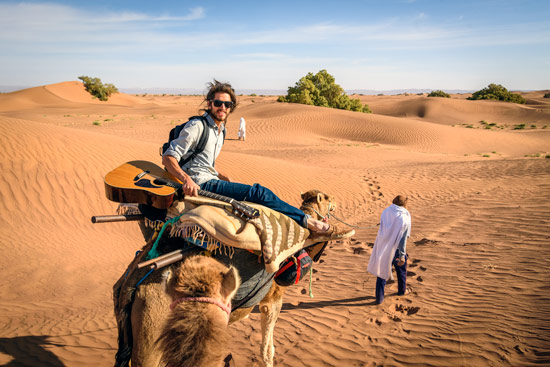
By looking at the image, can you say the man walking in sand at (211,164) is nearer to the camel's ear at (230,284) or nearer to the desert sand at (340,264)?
the camel's ear at (230,284)

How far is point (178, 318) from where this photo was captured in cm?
162

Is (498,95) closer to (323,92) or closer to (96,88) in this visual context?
(323,92)

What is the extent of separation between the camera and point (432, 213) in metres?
10.6

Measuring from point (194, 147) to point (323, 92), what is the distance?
1769 inches

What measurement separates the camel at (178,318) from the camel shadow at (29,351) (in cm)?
269

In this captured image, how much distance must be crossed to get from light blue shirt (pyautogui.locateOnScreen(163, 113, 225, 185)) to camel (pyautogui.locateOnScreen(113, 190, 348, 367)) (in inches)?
42.6

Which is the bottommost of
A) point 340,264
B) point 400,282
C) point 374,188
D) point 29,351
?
point 340,264

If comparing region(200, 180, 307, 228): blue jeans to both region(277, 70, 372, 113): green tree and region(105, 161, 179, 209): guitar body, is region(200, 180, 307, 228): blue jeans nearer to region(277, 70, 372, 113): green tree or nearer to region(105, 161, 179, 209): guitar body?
region(105, 161, 179, 209): guitar body

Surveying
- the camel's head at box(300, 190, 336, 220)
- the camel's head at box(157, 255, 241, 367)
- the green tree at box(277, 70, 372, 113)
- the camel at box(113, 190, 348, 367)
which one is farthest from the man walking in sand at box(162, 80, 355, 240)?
the green tree at box(277, 70, 372, 113)

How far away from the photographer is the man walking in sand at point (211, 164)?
310cm

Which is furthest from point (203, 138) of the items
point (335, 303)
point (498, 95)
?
point (498, 95)

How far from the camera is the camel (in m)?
1.54

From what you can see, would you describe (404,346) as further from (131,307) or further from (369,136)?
(369,136)

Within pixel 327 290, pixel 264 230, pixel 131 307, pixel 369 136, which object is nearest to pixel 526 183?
pixel 327 290
